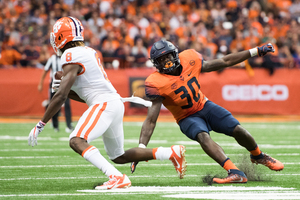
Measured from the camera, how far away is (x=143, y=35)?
52.2ft

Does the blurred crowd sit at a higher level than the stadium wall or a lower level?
higher

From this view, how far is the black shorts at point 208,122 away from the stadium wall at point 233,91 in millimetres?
8758

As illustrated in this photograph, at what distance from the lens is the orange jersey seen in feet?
16.2

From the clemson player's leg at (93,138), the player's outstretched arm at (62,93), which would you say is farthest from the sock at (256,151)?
the player's outstretched arm at (62,93)

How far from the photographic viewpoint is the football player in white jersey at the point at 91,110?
436cm

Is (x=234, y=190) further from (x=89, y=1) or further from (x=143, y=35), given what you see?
(x=89, y=1)

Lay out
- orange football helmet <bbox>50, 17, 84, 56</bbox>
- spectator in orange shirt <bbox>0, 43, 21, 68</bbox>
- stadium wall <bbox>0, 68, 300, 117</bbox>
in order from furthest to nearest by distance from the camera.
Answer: spectator in orange shirt <bbox>0, 43, 21, 68</bbox> → stadium wall <bbox>0, 68, 300, 117</bbox> → orange football helmet <bbox>50, 17, 84, 56</bbox>

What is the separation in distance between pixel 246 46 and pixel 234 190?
11.7m

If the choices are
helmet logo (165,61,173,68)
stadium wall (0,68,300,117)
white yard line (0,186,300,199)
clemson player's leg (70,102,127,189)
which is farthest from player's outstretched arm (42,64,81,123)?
stadium wall (0,68,300,117)

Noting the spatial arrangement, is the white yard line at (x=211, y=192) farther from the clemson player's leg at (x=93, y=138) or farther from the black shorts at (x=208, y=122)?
the black shorts at (x=208, y=122)

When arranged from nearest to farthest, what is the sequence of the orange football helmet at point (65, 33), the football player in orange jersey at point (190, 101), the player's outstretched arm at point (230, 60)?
the orange football helmet at point (65, 33) → the football player in orange jersey at point (190, 101) → the player's outstretched arm at point (230, 60)

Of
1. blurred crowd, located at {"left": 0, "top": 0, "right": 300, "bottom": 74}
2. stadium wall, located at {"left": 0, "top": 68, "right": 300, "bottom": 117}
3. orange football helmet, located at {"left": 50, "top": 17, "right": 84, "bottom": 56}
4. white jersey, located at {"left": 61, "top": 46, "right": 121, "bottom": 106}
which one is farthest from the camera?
blurred crowd, located at {"left": 0, "top": 0, "right": 300, "bottom": 74}

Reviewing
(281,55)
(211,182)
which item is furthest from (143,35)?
(211,182)

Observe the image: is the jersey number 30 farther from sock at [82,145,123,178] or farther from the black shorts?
sock at [82,145,123,178]
